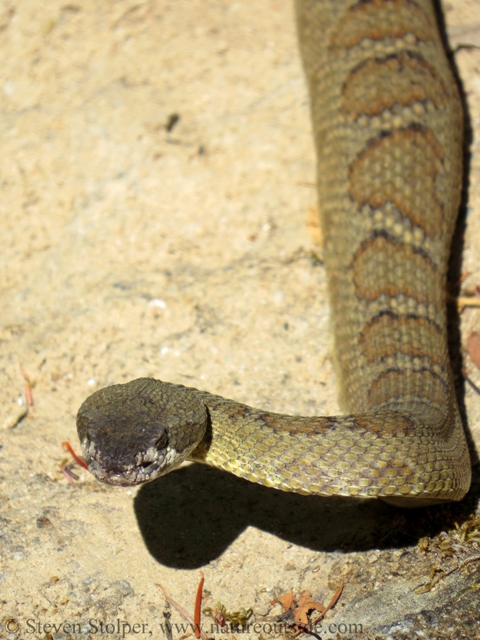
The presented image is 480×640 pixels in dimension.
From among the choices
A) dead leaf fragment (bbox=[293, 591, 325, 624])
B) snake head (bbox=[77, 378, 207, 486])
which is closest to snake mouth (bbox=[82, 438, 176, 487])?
A: snake head (bbox=[77, 378, 207, 486])

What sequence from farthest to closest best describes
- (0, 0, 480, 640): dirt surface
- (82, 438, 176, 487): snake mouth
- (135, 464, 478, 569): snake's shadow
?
(135, 464, 478, 569): snake's shadow → (0, 0, 480, 640): dirt surface → (82, 438, 176, 487): snake mouth

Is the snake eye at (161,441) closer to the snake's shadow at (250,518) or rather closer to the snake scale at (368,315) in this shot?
the snake scale at (368,315)

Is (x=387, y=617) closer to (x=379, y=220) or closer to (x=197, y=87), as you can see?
(x=379, y=220)

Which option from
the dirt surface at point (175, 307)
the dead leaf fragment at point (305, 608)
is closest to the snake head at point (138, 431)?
the dirt surface at point (175, 307)

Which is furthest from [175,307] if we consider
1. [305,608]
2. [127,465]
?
[305,608]

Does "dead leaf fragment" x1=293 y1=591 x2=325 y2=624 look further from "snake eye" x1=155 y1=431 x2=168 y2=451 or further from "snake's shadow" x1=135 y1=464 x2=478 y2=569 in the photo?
"snake eye" x1=155 y1=431 x2=168 y2=451

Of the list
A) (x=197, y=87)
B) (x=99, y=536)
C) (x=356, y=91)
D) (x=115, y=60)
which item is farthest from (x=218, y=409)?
(x=115, y=60)

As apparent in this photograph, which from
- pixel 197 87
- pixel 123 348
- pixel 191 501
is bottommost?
pixel 191 501
